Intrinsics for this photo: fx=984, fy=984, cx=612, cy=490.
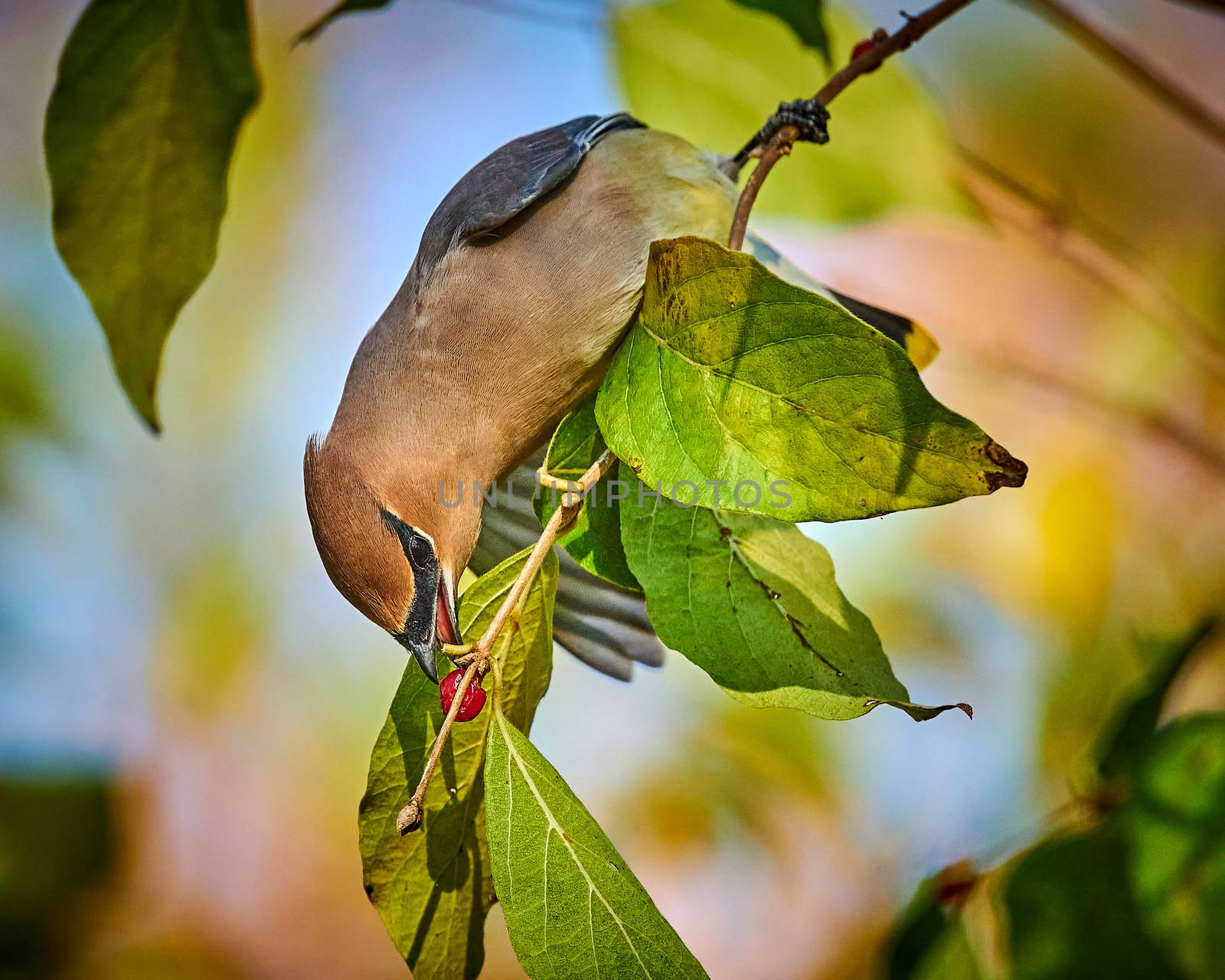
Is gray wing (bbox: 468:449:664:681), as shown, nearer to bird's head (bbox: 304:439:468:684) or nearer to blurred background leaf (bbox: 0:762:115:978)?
bird's head (bbox: 304:439:468:684)

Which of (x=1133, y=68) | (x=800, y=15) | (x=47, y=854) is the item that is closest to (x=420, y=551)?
(x=800, y=15)

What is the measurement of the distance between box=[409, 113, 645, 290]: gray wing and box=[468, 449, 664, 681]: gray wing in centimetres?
30

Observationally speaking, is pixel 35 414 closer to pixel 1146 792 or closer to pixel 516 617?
pixel 516 617

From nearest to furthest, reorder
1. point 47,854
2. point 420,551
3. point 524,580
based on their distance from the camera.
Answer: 1. point 524,580
2. point 420,551
3. point 47,854

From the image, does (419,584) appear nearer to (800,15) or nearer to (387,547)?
(387,547)

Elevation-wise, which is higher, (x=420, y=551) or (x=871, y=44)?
(x=871, y=44)

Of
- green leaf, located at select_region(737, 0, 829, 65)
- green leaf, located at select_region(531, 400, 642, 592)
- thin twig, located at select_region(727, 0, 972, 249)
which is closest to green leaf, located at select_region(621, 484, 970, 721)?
green leaf, located at select_region(531, 400, 642, 592)

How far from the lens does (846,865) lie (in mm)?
2387

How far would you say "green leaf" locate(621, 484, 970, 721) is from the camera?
81cm

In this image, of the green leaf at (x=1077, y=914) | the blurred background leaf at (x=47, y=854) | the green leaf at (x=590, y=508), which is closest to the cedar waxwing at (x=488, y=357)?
the green leaf at (x=590, y=508)

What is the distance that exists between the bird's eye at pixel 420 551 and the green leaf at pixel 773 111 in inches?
25.0

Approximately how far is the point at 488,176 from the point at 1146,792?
1014mm

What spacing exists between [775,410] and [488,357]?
1.86 feet

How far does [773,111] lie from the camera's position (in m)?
1.40
